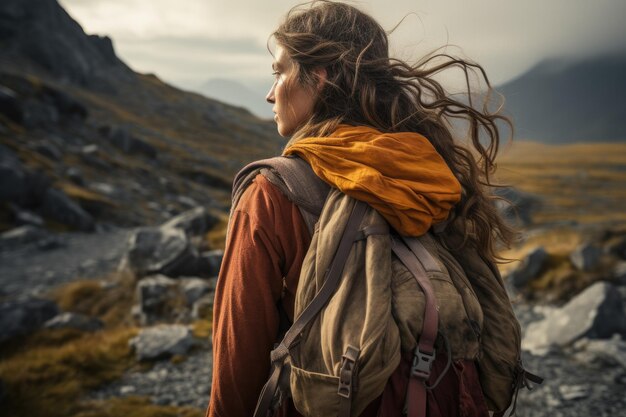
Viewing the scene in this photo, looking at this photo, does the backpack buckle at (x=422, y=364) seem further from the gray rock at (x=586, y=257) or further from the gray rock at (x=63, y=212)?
the gray rock at (x=63, y=212)

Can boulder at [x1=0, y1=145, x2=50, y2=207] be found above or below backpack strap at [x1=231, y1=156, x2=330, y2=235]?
below

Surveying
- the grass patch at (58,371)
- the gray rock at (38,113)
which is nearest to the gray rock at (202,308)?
the grass patch at (58,371)

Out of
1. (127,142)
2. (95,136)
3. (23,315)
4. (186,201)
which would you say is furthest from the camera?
(127,142)

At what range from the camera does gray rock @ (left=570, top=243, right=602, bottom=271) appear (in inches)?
708

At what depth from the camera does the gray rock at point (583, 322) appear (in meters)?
12.1

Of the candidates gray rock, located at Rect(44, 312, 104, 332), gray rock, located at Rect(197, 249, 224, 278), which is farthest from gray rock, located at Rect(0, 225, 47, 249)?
gray rock, located at Rect(44, 312, 104, 332)

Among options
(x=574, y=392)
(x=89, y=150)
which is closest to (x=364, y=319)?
(x=574, y=392)

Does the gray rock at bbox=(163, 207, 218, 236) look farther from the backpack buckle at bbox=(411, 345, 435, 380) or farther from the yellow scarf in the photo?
the backpack buckle at bbox=(411, 345, 435, 380)

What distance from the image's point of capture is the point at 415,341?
211 cm

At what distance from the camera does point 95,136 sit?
59844 mm

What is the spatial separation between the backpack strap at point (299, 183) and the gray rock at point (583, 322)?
1171cm

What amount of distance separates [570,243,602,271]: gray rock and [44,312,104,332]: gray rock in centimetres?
1793

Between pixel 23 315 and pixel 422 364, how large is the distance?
1254 cm

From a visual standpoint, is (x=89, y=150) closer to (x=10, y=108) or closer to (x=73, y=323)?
(x=10, y=108)
